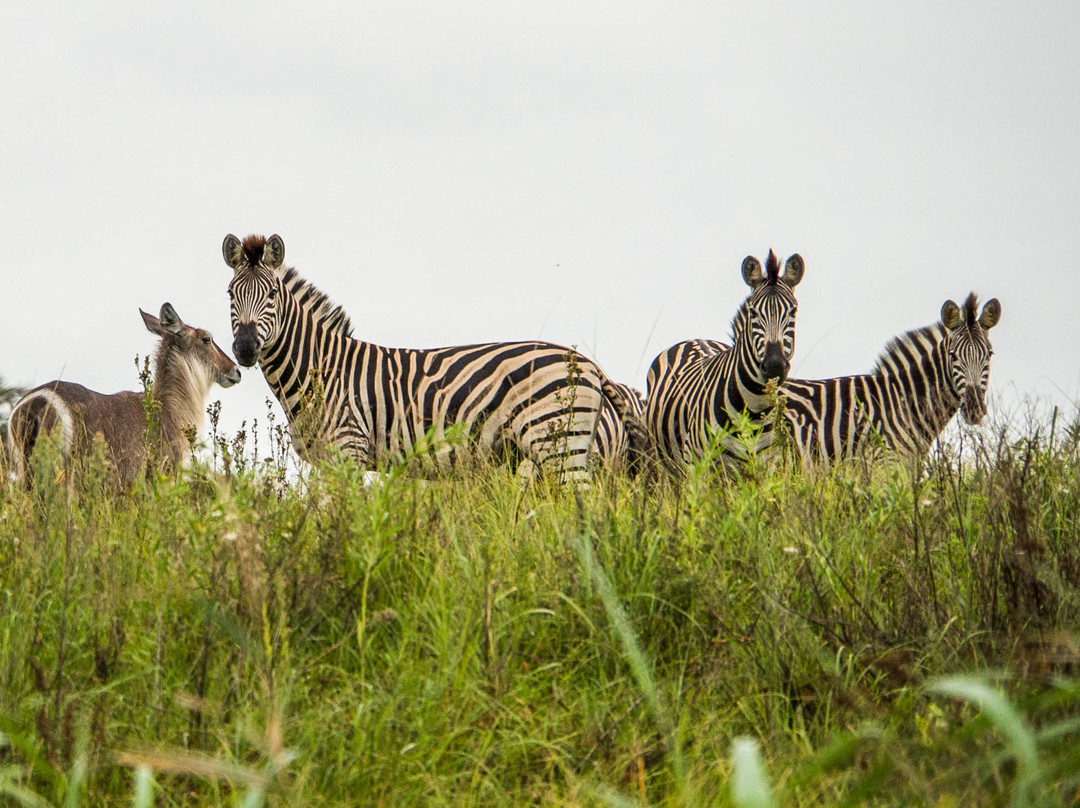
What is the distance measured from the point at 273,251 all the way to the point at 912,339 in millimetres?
5535

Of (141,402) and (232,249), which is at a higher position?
(232,249)

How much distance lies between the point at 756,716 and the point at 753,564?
0.64 meters

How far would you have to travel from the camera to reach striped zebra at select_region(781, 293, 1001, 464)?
9336 millimetres

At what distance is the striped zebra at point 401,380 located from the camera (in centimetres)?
754

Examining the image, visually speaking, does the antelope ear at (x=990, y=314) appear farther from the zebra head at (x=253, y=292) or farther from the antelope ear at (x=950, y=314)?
the zebra head at (x=253, y=292)

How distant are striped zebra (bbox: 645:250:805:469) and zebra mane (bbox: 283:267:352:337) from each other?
2.71m

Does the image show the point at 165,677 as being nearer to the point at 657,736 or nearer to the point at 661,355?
the point at 657,736

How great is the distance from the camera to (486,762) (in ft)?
9.29

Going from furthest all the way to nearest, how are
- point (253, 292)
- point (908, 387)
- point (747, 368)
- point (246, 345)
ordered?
point (908, 387) → point (747, 368) → point (253, 292) → point (246, 345)

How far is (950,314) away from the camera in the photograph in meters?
9.70

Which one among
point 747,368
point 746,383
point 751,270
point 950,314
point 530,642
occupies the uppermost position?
point 751,270

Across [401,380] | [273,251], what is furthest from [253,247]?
[401,380]

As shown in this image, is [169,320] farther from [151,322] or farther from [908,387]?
[908,387]

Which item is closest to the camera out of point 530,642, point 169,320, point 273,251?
point 530,642
